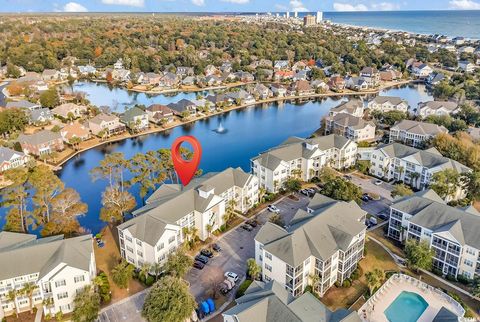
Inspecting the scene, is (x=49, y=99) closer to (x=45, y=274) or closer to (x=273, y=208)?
(x=273, y=208)

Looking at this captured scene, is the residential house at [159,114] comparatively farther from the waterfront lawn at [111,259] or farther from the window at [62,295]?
the window at [62,295]

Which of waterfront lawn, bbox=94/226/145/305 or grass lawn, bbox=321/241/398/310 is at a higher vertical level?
waterfront lawn, bbox=94/226/145/305

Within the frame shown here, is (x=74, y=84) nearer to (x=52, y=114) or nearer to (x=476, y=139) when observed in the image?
(x=52, y=114)

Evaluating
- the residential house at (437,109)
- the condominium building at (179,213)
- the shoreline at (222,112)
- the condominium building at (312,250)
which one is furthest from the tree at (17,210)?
the residential house at (437,109)

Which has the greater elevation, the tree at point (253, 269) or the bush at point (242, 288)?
the tree at point (253, 269)

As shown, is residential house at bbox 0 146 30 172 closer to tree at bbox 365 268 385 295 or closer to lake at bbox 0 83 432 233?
lake at bbox 0 83 432 233

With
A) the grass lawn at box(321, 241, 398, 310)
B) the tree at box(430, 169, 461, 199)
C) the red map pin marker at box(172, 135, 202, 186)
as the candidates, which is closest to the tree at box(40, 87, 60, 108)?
the red map pin marker at box(172, 135, 202, 186)
